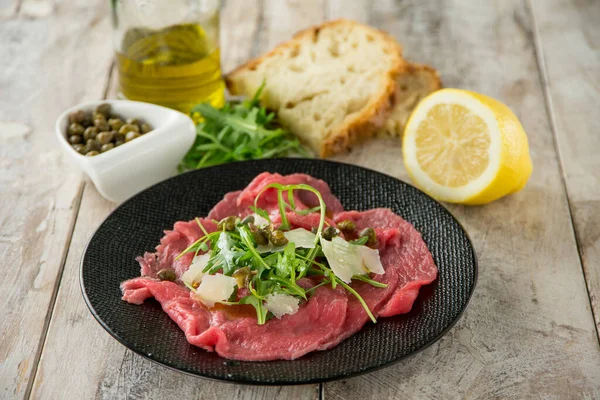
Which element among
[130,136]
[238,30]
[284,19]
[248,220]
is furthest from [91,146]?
[284,19]

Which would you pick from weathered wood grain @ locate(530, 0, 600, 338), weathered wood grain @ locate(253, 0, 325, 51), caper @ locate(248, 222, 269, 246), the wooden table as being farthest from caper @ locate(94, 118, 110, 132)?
weathered wood grain @ locate(530, 0, 600, 338)

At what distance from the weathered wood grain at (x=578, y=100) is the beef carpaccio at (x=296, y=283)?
0.72 meters

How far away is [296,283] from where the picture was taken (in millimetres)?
2330

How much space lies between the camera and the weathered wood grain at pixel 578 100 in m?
2.98

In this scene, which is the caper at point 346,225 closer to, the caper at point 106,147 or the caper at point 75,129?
the caper at point 106,147

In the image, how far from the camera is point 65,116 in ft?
10.3

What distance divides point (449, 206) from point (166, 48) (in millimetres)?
1450

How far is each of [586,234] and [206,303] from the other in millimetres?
1577

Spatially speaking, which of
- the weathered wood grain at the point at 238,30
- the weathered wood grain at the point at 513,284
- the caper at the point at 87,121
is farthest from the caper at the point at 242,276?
the weathered wood grain at the point at 238,30

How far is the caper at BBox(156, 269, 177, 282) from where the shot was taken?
7.89ft

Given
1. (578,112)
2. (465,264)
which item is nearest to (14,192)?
(465,264)

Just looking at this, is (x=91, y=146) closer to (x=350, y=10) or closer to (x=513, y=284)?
(x=513, y=284)

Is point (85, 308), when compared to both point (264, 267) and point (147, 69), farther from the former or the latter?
point (147, 69)

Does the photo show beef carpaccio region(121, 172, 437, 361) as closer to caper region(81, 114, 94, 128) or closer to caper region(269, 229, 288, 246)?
caper region(269, 229, 288, 246)
